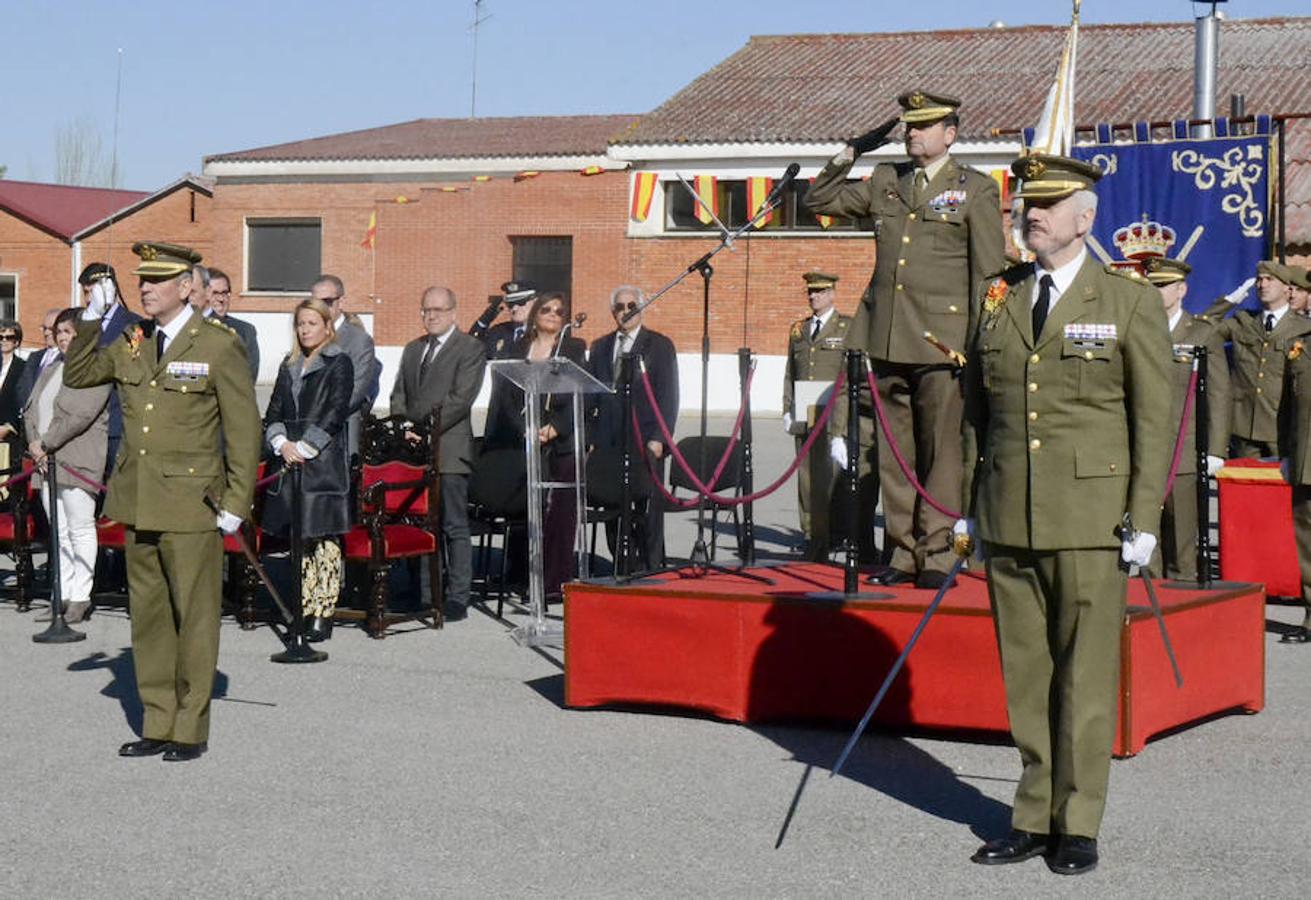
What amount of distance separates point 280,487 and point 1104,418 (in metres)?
5.82

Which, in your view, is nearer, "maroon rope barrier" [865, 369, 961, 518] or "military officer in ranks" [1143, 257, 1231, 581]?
"maroon rope barrier" [865, 369, 961, 518]

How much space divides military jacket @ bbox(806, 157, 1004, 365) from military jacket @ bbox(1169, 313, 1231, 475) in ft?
7.69

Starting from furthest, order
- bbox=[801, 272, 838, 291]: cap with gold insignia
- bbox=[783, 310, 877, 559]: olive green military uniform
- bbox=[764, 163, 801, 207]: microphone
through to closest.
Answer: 1. bbox=[801, 272, 838, 291]: cap with gold insignia
2. bbox=[783, 310, 877, 559]: olive green military uniform
3. bbox=[764, 163, 801, 207]: microphone

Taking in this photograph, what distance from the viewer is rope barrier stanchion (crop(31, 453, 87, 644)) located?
412 inches

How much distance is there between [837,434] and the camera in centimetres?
1079

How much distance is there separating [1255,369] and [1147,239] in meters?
4.00

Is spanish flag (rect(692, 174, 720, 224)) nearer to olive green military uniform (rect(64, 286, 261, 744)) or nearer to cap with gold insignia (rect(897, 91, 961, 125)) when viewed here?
cap with gold insignia (rect(897, 91, 961, 125))

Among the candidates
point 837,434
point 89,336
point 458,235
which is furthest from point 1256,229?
point 458,235

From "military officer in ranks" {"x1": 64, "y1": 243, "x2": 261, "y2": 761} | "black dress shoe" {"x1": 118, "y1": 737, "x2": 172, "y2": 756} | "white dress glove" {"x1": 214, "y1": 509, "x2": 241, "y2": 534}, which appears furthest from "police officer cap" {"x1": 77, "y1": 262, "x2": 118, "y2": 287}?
"black dress shoe" {"x1": 118, "y1": 737, "x2": 172, "y2": 756}

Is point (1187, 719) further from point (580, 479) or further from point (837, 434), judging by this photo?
point (580, 479)

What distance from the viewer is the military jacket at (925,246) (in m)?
8.52

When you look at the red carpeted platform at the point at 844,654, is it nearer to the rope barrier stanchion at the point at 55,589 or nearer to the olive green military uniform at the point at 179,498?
the olive green military uniform at the point at 179,498

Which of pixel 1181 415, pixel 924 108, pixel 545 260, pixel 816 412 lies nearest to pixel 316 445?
pixel 816 412

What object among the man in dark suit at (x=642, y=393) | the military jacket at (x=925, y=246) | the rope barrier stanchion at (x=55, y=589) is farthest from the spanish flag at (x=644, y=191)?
the military jacket at (x=925, y=246)
